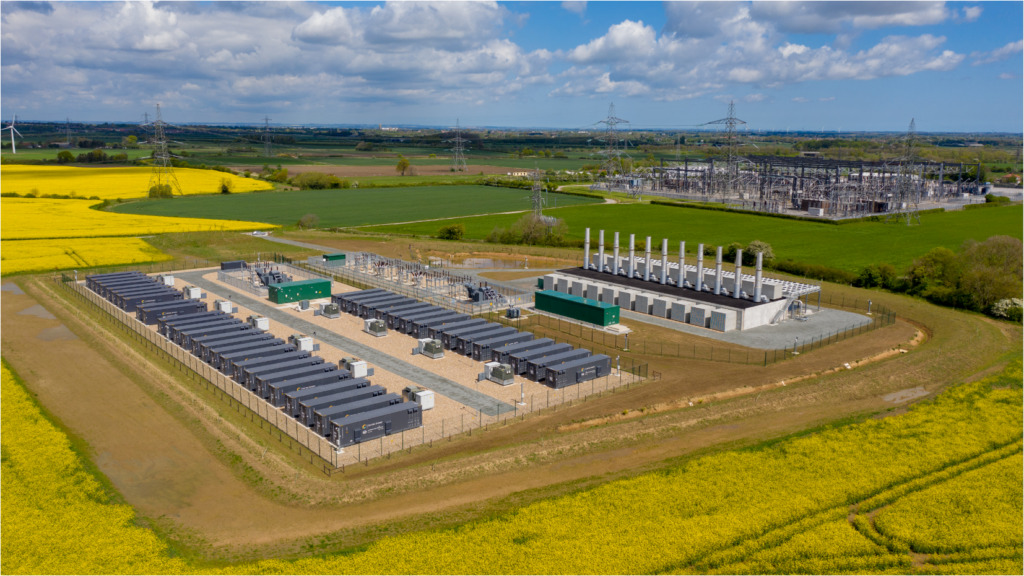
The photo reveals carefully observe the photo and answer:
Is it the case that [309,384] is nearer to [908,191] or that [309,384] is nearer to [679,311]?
[679,311]

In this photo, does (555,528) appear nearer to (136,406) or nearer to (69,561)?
(69,561)

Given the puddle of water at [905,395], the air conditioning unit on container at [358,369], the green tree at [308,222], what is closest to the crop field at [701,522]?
the puddle of water at [905,395]

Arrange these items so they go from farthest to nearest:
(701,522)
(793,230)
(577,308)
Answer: (793,230), (577,308), (701,522)

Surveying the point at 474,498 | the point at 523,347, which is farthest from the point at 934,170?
the point at 474,498

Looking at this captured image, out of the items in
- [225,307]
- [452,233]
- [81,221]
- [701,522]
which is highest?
[81,221]

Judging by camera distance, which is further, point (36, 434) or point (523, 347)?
point (523, 347)

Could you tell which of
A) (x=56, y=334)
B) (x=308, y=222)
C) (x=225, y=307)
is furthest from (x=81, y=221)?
(x=225, y=307)
